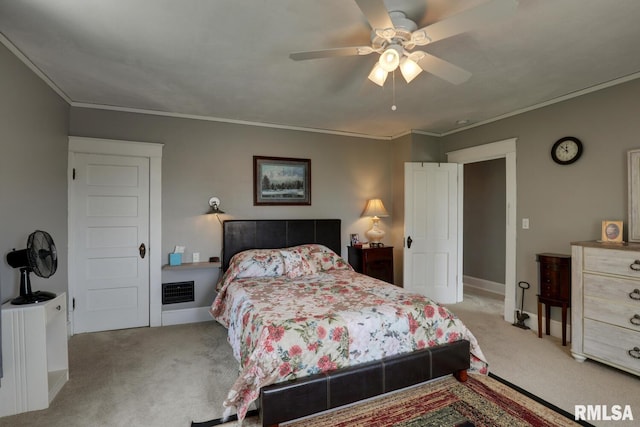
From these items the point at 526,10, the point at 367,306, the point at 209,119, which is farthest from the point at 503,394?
the point at 209,119

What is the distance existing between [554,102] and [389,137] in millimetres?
2138

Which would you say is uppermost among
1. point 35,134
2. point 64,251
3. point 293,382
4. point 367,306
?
point 35,134

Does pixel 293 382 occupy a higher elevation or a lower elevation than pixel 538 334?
higher

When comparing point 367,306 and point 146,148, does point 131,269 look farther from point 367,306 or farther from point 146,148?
point 367,306

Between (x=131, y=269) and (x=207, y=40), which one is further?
(x=131, y=269)

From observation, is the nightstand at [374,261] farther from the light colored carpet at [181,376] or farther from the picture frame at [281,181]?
the light colored carpet at [181,376]

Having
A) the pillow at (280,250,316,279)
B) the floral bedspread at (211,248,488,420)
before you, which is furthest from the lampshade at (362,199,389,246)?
the floral bedspread at (211,248,488,420)

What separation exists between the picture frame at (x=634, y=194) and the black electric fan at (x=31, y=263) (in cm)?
470

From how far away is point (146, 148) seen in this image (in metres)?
3.61

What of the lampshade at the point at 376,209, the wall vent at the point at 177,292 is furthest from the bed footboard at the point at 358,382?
the lampshade at the point at 376,209

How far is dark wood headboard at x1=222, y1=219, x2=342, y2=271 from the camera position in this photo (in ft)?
12.7

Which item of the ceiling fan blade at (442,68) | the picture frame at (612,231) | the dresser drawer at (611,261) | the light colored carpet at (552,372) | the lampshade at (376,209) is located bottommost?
the light colored carpet at (552,372)

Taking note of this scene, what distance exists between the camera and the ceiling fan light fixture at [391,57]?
6.00ft

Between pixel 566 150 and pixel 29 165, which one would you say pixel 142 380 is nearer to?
pixel 29 165
